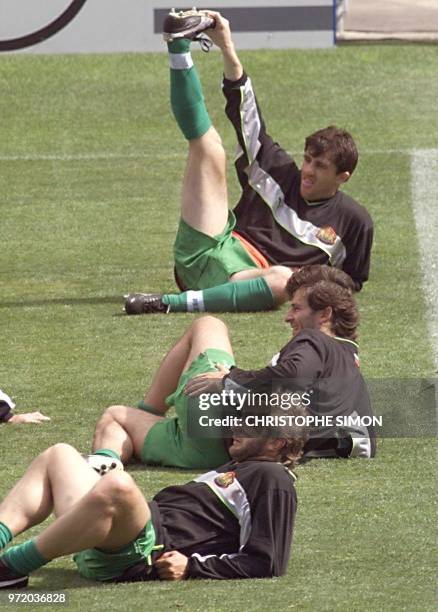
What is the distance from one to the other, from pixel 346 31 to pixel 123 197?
5.39m

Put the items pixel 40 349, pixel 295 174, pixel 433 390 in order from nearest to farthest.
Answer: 1. pixel 433 390
2. pixel 40 349
3. pixel 295 174

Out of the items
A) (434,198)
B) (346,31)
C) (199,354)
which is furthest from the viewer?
(346,31)

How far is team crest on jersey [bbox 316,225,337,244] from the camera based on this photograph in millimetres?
9617

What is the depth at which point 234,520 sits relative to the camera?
18.9 ft

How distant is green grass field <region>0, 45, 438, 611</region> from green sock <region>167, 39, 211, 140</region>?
1.09 metres

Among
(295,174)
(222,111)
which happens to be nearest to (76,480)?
(295,174)

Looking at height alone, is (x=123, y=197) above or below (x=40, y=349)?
below

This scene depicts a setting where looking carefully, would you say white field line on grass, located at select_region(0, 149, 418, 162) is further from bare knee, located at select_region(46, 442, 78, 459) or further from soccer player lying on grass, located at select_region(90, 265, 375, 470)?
bare knee, located at select_region(46, 442, 78, 459)

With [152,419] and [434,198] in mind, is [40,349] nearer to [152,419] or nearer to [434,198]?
[152,419]

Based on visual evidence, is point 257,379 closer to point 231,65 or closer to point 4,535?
point 4,535

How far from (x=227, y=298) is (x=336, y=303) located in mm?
2880

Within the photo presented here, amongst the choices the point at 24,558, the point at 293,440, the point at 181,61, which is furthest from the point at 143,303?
the point at 24,558

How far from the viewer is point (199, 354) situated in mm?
7062

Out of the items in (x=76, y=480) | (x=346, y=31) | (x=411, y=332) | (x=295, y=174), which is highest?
(x=76, y=480)
